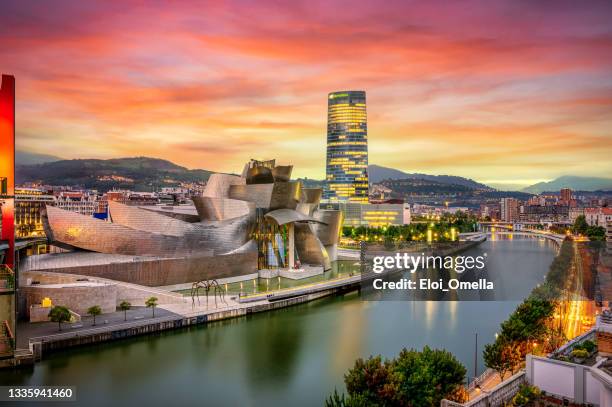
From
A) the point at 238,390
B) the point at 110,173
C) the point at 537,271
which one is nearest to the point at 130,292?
the point at 238,390

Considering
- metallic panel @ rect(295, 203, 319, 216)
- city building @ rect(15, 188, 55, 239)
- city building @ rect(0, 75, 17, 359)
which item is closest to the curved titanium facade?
metallic panel @ rect(295, 203, 319, 216)

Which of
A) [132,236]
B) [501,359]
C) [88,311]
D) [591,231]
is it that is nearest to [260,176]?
[132,236]

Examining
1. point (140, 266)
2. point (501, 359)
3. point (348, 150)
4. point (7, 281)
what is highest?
point (348, 150)

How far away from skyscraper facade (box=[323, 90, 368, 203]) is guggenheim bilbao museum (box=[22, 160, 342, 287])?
6922 cm

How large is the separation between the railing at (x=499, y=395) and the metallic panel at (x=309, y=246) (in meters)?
23.8

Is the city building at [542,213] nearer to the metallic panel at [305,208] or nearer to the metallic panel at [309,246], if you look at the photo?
the metallic panel at [305,208]

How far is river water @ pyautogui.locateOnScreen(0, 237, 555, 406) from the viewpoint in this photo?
13.7m

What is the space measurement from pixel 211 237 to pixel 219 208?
338 centimetres

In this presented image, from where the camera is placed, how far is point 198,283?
85.8ft

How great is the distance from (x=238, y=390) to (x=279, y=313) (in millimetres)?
9577

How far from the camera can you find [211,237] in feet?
91.6

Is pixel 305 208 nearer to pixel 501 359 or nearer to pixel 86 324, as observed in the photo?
pixel 86 324

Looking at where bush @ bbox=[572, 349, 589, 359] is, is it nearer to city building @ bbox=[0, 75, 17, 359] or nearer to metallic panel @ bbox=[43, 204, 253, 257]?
city building @ bbox=[0, 75, 17, 359]

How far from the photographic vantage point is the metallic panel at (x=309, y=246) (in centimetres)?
3412
